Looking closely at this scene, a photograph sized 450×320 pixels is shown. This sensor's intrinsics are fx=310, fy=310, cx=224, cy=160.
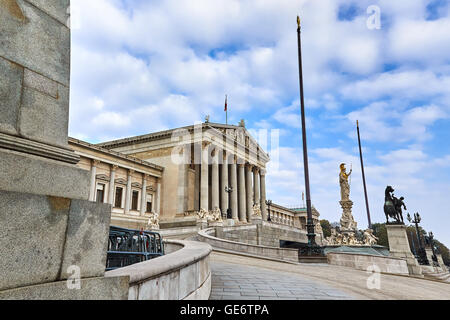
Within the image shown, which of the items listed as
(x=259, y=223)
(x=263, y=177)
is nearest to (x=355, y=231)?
(x=259, y=223)

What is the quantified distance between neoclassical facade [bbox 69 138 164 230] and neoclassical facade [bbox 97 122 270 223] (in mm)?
2330

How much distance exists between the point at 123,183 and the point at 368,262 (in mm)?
34534

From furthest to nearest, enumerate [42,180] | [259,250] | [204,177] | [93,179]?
[204,177] < [93,179] < [259,250] < [42,180]

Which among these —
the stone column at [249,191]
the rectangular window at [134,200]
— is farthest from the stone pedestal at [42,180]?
the stone column at [249,191]

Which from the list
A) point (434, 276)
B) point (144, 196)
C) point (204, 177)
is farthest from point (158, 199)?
point (434, 276)

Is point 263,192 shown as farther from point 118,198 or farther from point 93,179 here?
point 93,179

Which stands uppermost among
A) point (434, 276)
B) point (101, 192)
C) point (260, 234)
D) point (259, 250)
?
point (101, 192)

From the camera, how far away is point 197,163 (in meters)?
50.2

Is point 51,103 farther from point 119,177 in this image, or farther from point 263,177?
point 263,177

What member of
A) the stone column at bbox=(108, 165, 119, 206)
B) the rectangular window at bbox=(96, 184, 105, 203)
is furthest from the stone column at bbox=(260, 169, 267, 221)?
the rectangular window at bbox=(96, 184, 105, 203)

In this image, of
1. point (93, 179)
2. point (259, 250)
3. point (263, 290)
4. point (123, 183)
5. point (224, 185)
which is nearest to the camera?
point (263, 290)

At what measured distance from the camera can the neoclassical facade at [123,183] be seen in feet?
124

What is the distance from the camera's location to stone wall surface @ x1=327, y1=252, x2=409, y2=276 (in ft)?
50.7
